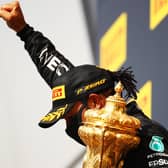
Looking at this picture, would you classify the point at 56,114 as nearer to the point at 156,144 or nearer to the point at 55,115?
the point at 55,115

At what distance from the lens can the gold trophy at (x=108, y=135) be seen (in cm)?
110

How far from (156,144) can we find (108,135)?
13cm

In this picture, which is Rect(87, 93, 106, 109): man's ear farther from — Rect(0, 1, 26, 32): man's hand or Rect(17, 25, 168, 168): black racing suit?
Rect(0, 1, 26, 32): man's hand

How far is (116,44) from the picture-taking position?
2.13m

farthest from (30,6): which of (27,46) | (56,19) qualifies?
(27,46)

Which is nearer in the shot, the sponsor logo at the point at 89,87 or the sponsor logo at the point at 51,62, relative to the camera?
the sponsor logo at the point at 89,87

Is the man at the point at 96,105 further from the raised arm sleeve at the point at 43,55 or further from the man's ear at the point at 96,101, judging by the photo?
the raised arm sleeve at the point at 43,55

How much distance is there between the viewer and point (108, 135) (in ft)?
3.60

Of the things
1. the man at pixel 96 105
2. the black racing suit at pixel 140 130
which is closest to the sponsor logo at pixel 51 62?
the black racing suit at pixel 140 130

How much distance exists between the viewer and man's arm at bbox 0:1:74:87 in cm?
137

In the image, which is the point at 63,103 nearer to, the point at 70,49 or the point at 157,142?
the point at 157,142

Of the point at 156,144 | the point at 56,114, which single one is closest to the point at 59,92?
the point at 56,114

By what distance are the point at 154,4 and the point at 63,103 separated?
78 centimetres

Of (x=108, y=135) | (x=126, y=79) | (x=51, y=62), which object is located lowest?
(x=108, y=135)
